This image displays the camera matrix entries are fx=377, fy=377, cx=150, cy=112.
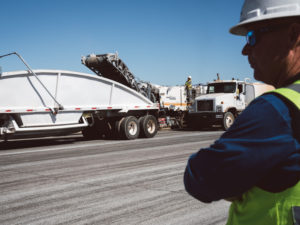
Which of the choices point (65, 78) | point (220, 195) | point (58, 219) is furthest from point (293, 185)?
point (65, 78)

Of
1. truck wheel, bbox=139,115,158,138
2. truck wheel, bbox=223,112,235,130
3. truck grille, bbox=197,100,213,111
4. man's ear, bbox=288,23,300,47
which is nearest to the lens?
man's ear, bbox=288,23,300,47

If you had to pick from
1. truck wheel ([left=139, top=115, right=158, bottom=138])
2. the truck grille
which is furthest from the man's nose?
the truck grille

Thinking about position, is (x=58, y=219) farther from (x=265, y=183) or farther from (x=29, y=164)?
(x=29, y=164)

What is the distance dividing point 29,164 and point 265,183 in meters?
8.71

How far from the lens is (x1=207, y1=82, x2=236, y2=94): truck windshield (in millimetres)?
20609

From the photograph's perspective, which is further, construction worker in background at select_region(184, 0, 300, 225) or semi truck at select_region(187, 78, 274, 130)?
semi truck at select_region(187, 78, 274, 130)

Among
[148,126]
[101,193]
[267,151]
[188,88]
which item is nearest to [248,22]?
[267,151]

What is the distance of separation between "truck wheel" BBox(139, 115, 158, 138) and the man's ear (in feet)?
50.3

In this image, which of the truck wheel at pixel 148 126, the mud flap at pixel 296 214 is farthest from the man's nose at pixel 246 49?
the truck wheel at pixel 148 126

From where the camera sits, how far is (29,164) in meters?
9.14

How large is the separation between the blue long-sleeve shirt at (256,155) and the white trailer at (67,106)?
11961 mm

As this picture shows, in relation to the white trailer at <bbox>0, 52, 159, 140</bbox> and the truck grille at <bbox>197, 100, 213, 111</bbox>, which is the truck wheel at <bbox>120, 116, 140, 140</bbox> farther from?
the truck grille at <bbox>197, 100, 213, 111</bbox>

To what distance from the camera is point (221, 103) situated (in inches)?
794

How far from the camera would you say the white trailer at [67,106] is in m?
12.6
